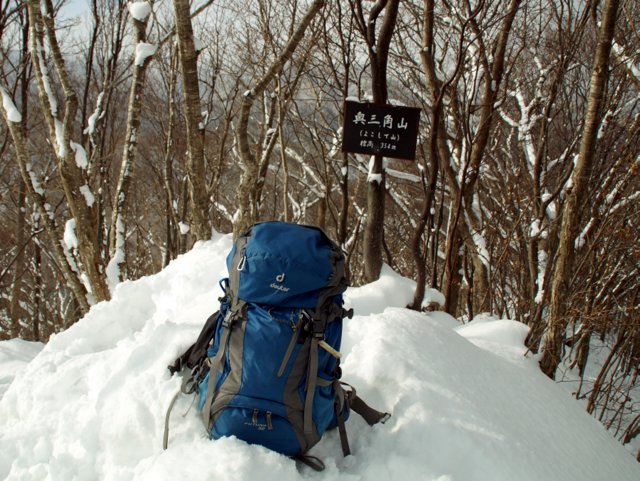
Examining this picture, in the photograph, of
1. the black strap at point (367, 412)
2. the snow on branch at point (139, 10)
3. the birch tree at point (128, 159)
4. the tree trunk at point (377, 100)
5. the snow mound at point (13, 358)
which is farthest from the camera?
the birch tree at point (128, 159)

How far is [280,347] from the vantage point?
168cm

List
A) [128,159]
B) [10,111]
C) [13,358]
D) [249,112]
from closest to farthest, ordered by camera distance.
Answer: [13,358]
[249,112]
[10,111]
[128,159]

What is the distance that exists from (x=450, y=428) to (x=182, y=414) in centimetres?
121

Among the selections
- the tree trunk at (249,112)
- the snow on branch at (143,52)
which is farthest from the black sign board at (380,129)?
the snow on branch at (143,52)

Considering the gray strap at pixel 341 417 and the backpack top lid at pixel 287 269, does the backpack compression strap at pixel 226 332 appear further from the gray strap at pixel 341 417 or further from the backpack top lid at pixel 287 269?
the gray strap at pixel 341 417

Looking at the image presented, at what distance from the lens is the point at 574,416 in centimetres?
244

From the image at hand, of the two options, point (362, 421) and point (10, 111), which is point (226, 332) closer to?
point (362, 421)

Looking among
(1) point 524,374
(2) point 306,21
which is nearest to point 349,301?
(1) point 524,374

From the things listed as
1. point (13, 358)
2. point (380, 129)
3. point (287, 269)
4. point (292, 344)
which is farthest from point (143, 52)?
point (292, 344)

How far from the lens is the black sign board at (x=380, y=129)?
2.86 meters

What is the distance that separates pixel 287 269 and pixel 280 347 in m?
0.32

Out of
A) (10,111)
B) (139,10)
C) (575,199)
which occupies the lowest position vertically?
(575,199)

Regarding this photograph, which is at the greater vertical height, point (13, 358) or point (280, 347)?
point (280, 347)

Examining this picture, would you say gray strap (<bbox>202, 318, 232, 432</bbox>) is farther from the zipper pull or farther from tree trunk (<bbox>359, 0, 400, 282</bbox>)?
tree trunk (<bbox>359, 0, 400, 282</bbox>)
